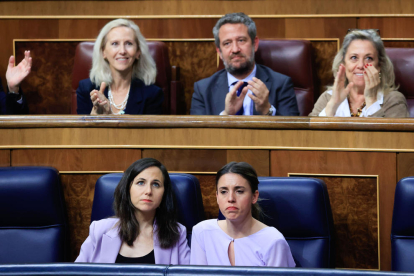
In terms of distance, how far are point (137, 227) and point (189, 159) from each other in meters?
0.12

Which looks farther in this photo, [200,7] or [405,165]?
[200,7]

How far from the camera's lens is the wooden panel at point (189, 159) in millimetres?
763

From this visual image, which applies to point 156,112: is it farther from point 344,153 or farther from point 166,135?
point 344,153

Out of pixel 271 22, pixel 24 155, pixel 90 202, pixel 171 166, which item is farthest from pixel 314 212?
pixel 271 22

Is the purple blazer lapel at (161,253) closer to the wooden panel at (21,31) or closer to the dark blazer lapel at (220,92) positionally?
the dark blazer lapel at (220,92)

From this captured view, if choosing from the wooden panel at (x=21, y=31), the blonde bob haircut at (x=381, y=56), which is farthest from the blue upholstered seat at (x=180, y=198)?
the wooden panel at (x=21, y=31)

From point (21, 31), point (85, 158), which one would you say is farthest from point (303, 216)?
point (21, 31)

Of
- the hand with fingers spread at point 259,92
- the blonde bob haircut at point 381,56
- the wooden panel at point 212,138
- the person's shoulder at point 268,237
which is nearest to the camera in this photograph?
the person's shoulder at point 268,237

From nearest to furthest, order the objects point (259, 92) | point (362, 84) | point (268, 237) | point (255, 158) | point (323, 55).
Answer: point (268, 237)
point (255, 158)
point (259, 92)
point (362, 84)
point (323, 55)

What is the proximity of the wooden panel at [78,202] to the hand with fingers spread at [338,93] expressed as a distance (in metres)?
0.46

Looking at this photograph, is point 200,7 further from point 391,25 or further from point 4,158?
point 4,158

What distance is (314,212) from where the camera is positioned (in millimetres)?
667

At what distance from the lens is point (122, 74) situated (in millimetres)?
1120

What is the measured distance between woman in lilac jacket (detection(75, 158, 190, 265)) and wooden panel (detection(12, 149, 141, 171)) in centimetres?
7
